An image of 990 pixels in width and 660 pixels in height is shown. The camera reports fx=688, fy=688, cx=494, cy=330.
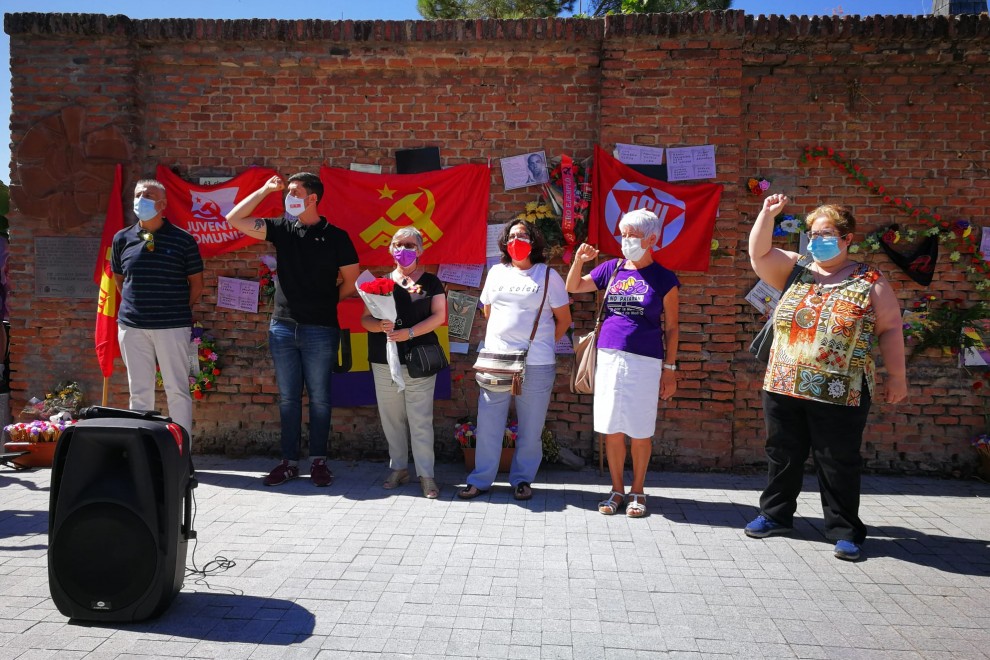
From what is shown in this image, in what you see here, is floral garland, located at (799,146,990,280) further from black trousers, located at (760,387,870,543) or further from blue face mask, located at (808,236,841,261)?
black trousers, located at (760,387,870,543)

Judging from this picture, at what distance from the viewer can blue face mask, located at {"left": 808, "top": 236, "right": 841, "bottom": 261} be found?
4.18m

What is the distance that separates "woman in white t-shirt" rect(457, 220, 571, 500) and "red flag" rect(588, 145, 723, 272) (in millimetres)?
1060

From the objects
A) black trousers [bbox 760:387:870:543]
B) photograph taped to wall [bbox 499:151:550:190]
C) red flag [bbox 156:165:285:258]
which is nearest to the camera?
black trousers [bbox 760:387:870:543]

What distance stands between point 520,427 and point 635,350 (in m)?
1.13

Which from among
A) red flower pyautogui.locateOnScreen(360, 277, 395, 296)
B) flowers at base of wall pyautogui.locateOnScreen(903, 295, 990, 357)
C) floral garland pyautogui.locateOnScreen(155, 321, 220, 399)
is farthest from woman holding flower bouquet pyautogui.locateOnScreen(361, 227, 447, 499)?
flowers at base of wall pyautogui.locateOnScreen(903, 295, 990, 357)

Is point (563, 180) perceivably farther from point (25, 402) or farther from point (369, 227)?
point (25, 402)

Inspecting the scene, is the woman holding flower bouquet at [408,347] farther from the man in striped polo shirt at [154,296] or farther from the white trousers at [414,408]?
the man in striped polo shirt at [154,296]

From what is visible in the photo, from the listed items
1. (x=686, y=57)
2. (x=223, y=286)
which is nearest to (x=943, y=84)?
(x=686, y=57)

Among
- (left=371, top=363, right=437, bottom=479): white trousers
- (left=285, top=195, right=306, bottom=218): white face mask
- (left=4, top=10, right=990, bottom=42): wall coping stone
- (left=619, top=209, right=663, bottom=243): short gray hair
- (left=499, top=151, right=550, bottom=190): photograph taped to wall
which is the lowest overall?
(left=371, top=363, right=437, bottom=479): white trousers

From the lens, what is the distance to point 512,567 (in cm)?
397

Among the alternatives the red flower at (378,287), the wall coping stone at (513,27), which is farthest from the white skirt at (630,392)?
the wall coping stone at (513,27)

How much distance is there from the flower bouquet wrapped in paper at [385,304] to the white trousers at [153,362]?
175 cm

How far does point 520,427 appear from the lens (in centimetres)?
538

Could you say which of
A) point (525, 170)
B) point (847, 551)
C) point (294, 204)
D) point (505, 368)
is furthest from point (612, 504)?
point (294, 204)
